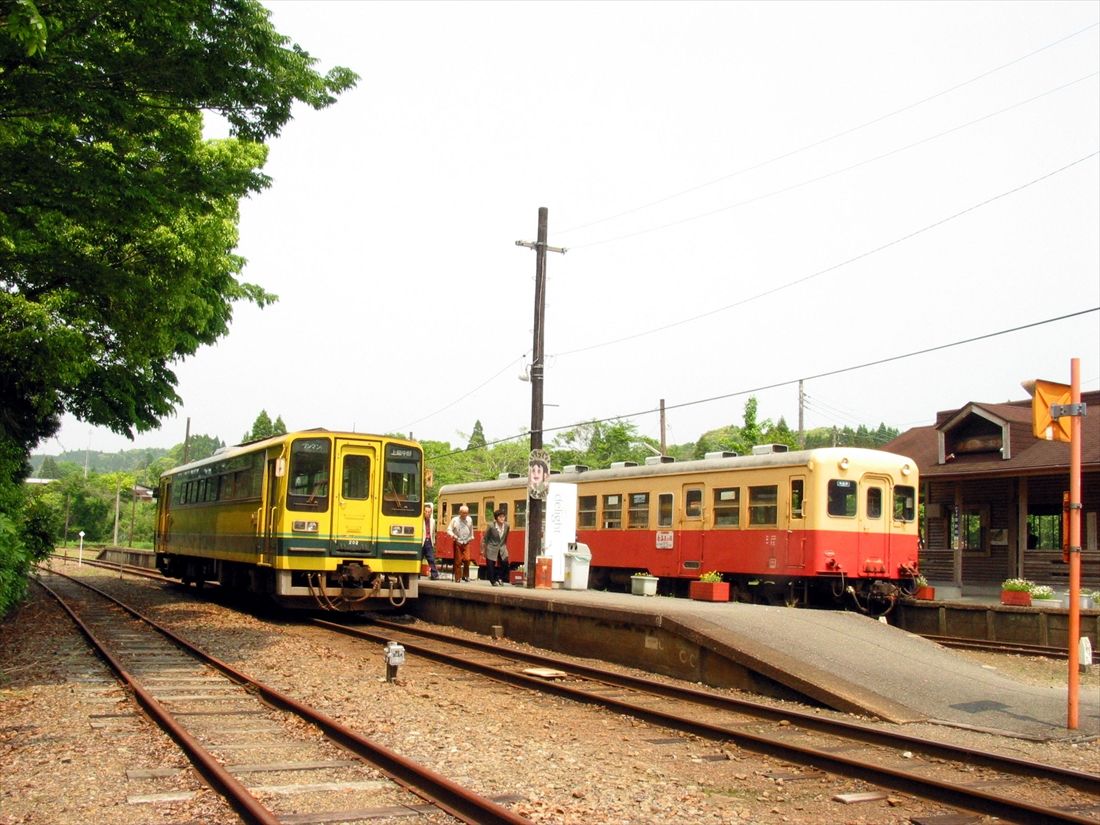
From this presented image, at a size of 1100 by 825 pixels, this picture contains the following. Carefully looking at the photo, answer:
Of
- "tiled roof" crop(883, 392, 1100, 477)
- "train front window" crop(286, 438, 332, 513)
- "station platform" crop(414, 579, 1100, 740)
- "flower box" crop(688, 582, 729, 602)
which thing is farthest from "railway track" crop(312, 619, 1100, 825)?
"tiled roof" crop(883, 392, 1100, 477)

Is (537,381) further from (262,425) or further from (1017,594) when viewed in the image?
(262,425)

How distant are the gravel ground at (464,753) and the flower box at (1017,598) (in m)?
10.7

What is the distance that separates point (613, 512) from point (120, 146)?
14.5 meters

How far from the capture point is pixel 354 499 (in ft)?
57.0

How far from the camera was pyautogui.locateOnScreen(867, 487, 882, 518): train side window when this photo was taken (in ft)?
63.1

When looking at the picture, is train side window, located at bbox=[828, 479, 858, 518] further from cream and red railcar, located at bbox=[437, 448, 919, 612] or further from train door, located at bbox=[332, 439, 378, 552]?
train door, located at bbox=[332, 439, 378, 552]

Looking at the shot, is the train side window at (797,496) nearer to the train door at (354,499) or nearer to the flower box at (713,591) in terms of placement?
the flower box at (713,591)

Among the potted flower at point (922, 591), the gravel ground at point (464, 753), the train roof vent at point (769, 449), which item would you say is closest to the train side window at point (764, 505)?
the train roof vent at point (769, 449)

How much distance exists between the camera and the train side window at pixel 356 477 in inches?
682

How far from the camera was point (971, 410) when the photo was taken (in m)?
26.6

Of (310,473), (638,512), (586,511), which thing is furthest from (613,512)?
(310,473)

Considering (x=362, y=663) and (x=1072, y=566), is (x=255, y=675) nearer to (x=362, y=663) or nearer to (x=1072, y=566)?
(x=362, y=663)

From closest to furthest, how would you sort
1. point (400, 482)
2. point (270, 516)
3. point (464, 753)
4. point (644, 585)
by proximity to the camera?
point (464, 753) → point (270, 516) → point (400, 482) → point (644, 585)

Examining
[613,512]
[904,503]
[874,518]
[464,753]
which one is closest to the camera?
[464,753]
